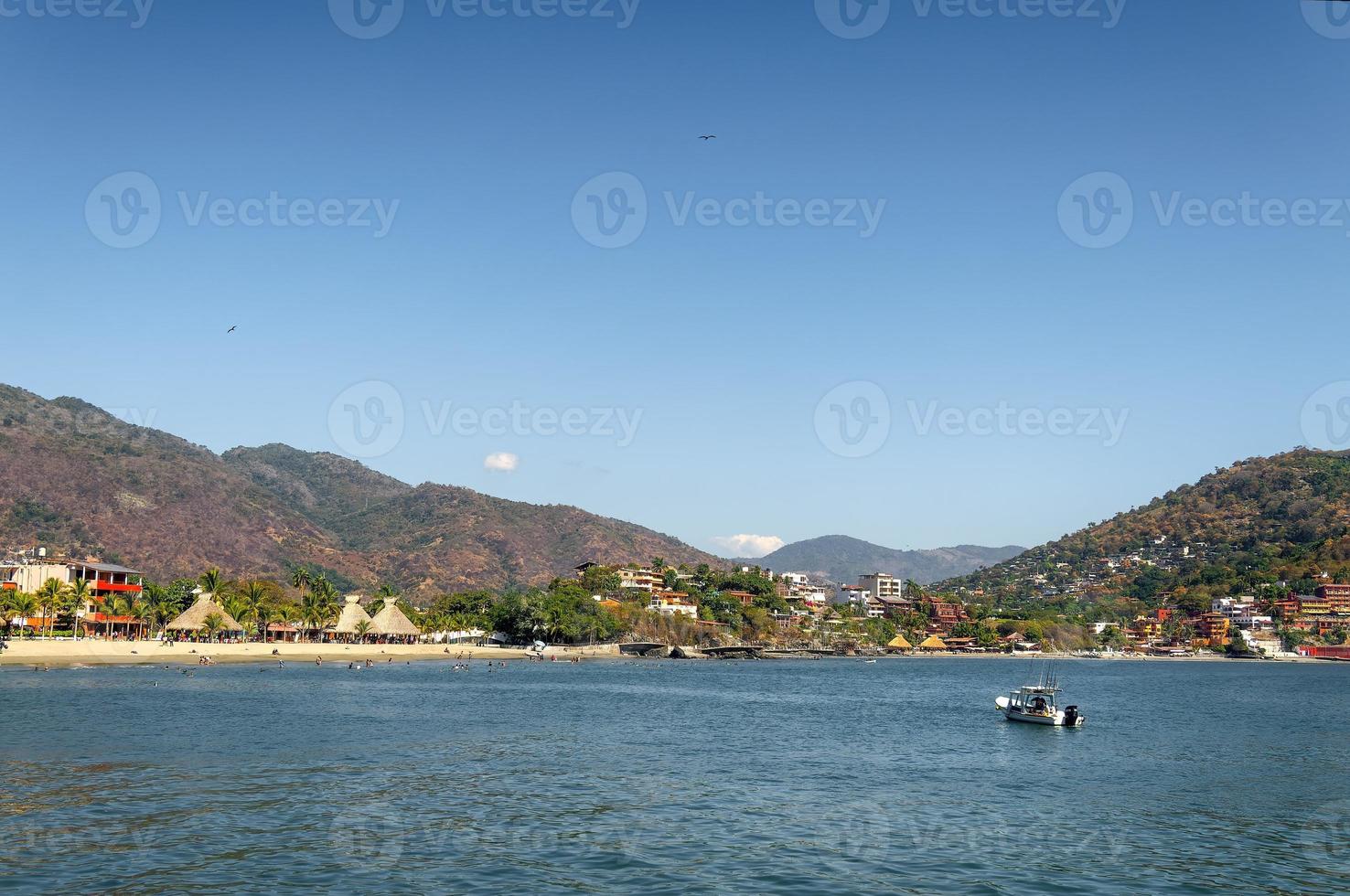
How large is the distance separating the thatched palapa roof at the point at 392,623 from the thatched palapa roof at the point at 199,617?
86.1 ft

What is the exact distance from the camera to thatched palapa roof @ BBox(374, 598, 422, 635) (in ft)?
557

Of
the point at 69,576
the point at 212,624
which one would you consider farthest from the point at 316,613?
the point at 69,576

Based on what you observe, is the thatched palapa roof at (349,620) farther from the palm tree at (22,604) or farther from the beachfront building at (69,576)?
the palm tree at (22,604)

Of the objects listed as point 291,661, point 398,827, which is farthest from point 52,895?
point 291,661

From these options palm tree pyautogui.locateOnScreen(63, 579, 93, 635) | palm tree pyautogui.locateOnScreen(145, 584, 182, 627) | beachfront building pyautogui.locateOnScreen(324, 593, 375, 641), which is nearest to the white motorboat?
palm tree pyautogui.locateOnScreen(63, 579, 93, 635)

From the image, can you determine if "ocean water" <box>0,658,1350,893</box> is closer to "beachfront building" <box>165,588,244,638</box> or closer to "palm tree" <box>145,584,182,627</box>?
"beachfront building" <box>165,588,244,638</box>

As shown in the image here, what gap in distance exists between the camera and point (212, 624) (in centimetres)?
14162

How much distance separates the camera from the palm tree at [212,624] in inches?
5576

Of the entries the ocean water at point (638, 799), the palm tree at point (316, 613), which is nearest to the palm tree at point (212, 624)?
the palm tree at point (316, 613)

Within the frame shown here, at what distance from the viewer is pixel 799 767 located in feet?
152

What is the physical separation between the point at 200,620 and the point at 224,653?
59.4 ft

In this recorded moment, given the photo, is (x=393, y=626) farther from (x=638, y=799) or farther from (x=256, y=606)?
(x=638, y=799)

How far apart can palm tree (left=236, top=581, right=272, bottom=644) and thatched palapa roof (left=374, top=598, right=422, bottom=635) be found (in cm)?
1738

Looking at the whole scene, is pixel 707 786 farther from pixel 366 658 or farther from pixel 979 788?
pixel 366 658
